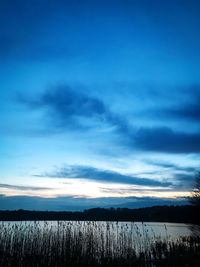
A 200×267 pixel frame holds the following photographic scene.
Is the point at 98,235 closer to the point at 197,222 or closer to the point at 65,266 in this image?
the point at 65,266

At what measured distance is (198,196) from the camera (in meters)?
27.2

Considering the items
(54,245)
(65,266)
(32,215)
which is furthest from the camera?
(32,215)

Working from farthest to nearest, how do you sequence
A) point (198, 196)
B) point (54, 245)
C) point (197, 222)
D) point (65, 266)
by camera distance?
point (198, 196) < point (197, 222) < point (54, 245) < point (65, 266)

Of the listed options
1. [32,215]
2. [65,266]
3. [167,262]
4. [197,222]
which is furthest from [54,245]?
[32,215]

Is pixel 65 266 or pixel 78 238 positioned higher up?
pixel 78 238

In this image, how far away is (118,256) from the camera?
628 inches

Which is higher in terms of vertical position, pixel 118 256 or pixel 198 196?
pixel 198 196

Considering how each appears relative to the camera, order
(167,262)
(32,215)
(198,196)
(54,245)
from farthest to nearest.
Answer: (32,215), (198,196), (167,262), (54,245)

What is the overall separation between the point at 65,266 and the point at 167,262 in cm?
573

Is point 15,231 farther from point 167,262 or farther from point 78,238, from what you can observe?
point 167,262

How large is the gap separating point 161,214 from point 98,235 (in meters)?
57.5

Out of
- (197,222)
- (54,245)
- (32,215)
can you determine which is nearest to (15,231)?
(54,245)

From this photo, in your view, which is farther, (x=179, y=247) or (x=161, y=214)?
(x=161, y=214)

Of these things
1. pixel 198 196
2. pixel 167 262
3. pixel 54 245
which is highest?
pixel 198 196
